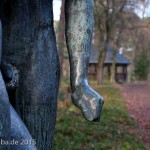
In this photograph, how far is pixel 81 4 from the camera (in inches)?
76.0

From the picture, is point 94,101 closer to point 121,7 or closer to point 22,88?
point 22,88

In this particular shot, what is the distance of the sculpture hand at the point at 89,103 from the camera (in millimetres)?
1752

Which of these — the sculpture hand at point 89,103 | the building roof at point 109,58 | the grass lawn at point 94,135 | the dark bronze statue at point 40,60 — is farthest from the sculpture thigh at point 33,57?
the building roof at point 109,58

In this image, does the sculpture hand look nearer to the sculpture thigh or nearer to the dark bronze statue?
the dark bronze statue

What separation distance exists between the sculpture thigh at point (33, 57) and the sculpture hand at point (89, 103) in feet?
0.59

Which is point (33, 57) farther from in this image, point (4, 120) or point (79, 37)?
point (4, 120)

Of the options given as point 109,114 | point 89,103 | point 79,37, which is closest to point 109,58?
point 109,114

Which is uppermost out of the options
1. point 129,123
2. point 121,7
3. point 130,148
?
point 121,7

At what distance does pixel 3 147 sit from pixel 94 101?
0.46m

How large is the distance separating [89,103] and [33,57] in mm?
330

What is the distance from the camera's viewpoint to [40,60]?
1.89 meters

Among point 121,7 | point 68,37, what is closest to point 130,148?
point 68,37

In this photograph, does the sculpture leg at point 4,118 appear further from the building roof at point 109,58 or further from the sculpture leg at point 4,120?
the building roof at point 109,58

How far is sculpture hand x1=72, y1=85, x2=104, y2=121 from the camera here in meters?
1.75
